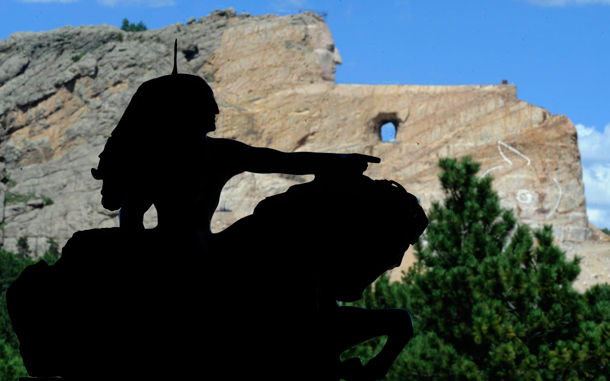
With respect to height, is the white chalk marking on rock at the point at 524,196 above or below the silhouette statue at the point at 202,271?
above

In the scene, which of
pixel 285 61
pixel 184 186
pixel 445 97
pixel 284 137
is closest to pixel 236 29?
pixel 285 61

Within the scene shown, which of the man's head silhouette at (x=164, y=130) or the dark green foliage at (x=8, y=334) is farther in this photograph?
the dark green foliage at (x=8, y=334)

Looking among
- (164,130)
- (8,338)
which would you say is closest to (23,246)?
(8,338)

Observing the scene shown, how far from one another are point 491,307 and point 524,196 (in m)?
18.9

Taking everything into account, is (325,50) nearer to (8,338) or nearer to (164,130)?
(8,338)

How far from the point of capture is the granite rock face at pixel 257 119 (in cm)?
2858

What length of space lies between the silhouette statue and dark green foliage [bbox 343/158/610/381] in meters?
7.52

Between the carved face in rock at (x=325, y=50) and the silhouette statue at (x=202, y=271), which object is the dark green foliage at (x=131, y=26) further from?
the silhouette statue at (x=202, y=271)

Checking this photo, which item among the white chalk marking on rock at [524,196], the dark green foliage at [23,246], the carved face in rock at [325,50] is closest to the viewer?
the white chalk marking on rock at [524,196]

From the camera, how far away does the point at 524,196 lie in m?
27.9

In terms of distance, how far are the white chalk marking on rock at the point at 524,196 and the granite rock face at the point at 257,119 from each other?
42 millimetres

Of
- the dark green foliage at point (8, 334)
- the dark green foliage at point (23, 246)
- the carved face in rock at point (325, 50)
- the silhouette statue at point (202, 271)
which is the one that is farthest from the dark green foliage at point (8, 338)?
the carved face in rock at point (325, 50)

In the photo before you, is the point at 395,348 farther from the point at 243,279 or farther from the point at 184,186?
the point at 184,186

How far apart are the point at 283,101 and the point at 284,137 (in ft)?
4.21
